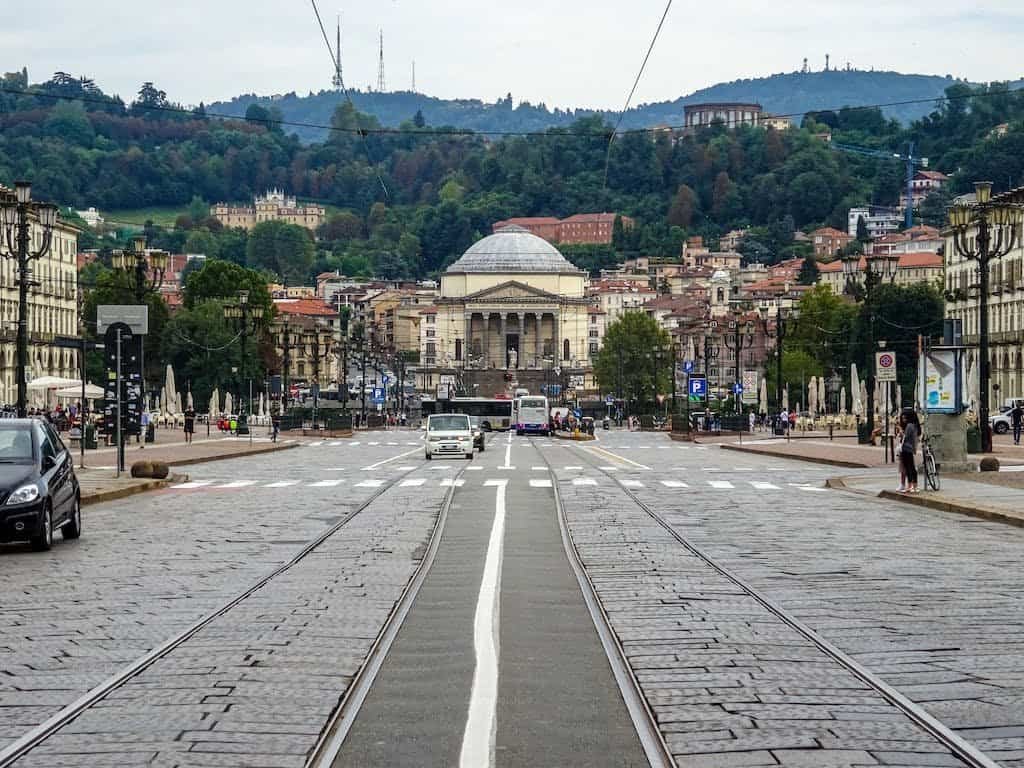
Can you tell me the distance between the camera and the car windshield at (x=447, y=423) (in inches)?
2226

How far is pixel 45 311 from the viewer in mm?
126375

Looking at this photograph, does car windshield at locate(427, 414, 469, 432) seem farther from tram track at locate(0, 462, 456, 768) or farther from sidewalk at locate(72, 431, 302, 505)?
tram track at locate(0, 462, 456, 768)

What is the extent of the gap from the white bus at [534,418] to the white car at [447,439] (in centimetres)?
5440

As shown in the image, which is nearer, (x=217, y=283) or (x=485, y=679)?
(x=485, y=679)

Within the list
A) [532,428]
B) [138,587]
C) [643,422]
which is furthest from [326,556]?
[643,422]

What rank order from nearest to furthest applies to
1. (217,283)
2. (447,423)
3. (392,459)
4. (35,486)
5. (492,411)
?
1. (35,486)
2. (392,459)
3. (447,423)
4. (492,411)
5. (217,283)

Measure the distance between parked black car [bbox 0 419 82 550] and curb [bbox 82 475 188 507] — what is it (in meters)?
7.70

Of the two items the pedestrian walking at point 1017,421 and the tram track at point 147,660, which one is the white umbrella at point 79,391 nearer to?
the pedestrian walking at point 1017,421

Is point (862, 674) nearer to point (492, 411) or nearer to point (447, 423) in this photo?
point (447, 423)

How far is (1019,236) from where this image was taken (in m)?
107

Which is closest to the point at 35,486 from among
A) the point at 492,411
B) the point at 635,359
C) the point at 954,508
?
the point at 954,508

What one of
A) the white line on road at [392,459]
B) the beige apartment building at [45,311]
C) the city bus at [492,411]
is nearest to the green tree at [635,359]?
the city bus at [492,411]

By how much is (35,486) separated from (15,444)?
4.03 feet

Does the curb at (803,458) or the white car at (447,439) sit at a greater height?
the white car at (447,439)
